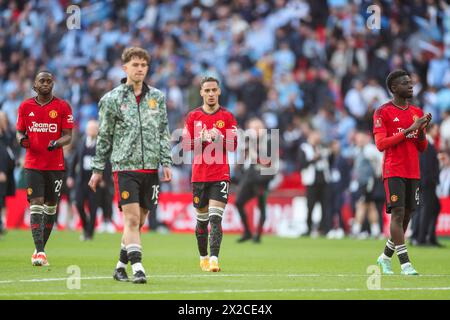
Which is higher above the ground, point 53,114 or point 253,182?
point 53,114

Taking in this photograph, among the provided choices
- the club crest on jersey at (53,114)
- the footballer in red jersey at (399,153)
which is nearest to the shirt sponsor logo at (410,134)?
the footballer in red jersey at (399,153)

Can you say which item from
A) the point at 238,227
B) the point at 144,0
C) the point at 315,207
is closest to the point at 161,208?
the point at 238,227

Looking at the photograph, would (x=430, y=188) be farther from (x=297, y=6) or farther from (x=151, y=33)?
(x=151, y=33)

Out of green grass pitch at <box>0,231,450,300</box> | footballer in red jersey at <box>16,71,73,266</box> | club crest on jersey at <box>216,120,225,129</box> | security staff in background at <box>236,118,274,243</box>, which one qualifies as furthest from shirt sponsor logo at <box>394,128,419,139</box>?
security staff in background at <box>236,118,274,243</box>

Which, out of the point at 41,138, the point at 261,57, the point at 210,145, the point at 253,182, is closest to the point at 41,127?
the point at 41,138

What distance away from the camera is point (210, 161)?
46.0ft

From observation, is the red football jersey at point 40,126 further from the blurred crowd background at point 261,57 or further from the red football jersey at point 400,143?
the blurred crowd background at point 261,57

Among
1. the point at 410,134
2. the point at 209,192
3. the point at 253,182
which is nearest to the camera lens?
the point at 410,134

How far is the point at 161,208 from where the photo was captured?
Answer: 3002 centimetres

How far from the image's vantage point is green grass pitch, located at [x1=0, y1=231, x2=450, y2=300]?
10547 millimetres

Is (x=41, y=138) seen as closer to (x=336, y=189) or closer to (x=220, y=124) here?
(x=220, y=124)

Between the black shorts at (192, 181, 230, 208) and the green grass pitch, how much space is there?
969 mm

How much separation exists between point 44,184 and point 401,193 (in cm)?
537

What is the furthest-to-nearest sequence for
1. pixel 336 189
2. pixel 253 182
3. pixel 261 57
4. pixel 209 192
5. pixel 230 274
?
pixel 261 57
pixel 336 189
pixel 253 182
pixel 209 192
pixel 230 274
